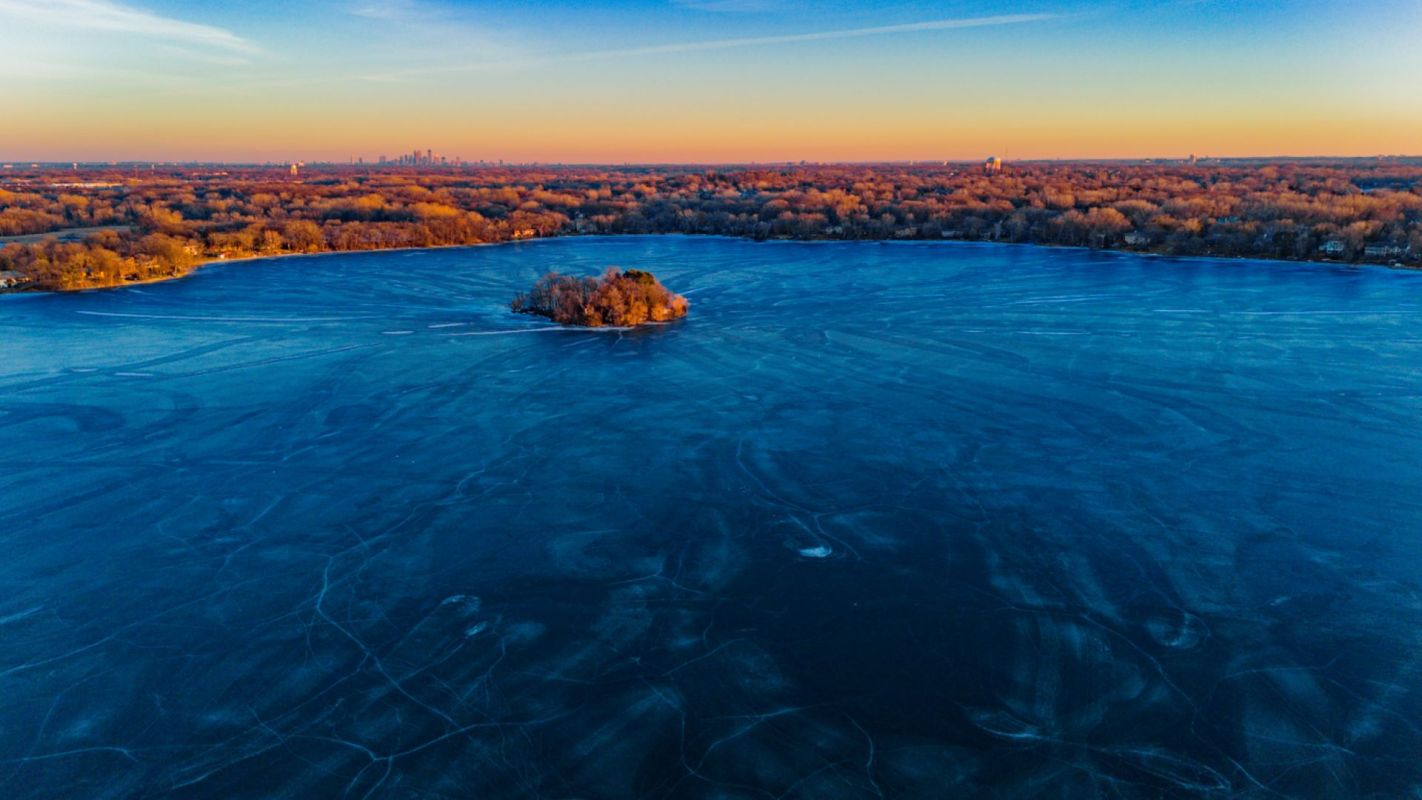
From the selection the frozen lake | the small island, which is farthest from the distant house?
the small island

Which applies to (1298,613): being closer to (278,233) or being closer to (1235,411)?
(1235,411)

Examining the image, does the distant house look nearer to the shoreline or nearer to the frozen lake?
the shoreline

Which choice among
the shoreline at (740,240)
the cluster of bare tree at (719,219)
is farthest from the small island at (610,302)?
the cluster of bare tree at (719,219)

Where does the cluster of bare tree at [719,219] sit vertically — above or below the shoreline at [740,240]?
above

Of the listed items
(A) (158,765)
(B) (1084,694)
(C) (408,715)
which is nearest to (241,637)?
(A) (158,765)

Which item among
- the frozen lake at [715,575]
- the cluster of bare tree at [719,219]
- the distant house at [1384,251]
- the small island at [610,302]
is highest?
the cluster of bare tree at [719,219]

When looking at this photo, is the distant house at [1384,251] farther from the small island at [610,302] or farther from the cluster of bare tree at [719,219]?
the small island at [610,302]

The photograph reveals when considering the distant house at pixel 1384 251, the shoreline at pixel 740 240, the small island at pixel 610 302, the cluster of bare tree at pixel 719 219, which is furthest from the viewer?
the cluster of bare tree at pixel 719 219
